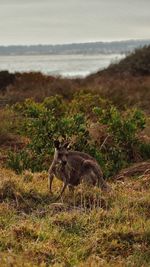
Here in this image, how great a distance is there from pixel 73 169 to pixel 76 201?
65 centimetres

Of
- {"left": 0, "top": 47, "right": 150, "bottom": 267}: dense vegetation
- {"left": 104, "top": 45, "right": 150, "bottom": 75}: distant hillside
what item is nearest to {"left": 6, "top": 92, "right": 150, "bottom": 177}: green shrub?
{"left": 0, "top": 47, "right": 150, "bottom": 267}: dense vegetation

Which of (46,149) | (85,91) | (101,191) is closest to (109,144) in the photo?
(46,149)

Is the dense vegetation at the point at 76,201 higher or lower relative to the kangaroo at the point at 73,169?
lower

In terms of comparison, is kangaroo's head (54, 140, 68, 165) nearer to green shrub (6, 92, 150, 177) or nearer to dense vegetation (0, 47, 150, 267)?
dense vegetation (0, 47, 150, 267)

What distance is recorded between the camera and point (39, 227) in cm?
767

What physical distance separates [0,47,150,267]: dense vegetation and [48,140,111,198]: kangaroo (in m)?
0.22

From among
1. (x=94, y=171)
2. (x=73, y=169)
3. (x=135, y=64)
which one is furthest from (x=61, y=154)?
(x=135, y=64)

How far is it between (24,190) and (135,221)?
6.61ft

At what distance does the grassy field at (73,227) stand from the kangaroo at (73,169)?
0.20 meters

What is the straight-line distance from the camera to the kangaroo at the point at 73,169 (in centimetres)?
935

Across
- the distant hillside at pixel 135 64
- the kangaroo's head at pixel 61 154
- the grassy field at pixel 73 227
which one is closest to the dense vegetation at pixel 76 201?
the grassy field at pixel 73 227

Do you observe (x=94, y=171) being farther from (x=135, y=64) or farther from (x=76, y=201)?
(x=135, y=64)

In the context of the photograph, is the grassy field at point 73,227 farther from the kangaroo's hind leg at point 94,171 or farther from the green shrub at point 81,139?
the green shrub at point 81,139

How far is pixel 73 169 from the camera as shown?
9.56 m
